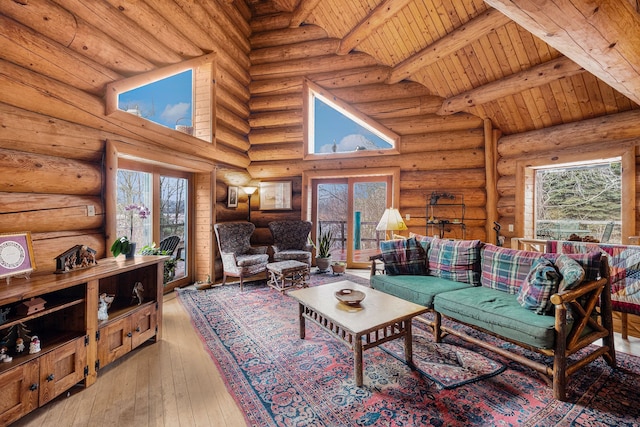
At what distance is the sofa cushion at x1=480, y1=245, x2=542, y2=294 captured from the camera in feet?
9.32

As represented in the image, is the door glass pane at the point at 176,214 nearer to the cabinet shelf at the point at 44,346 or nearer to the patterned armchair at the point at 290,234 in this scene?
the patterned armchair at the point at 290,234

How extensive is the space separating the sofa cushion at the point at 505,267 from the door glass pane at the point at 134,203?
13.5 feet

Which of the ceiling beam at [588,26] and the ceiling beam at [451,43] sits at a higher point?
the ceiling beam at [451,43]

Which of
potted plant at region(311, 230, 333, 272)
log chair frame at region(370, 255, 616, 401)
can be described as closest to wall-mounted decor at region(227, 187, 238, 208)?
potted plant at region(311, 230, 333, 272)

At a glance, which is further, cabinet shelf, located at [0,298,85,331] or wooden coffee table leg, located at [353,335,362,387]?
wooden coffee table leg, located at [353,335,362,387]

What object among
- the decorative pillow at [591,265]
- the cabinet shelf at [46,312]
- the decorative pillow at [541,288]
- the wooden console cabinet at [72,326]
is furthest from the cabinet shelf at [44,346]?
the decorative pillow at [591,265]

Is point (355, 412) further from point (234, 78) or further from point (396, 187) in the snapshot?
point (234, 78)

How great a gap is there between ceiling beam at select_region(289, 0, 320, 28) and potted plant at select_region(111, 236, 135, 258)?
511 cm

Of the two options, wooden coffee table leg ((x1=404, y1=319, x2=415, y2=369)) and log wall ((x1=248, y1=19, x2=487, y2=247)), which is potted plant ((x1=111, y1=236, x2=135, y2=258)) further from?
log wall ((x1=248, y1=19, x2=487, y2=247))

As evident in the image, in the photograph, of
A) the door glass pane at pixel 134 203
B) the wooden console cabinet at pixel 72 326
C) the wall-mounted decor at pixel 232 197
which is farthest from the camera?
the wall-mounted decor at pixel 232 197

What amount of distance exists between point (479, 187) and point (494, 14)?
9.08 feet

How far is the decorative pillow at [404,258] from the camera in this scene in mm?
3698

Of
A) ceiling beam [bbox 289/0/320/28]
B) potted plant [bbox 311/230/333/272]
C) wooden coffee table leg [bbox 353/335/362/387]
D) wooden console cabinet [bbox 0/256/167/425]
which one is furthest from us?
potted plant [bbox 311/230/333/272]

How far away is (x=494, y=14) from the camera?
3.62 meters
